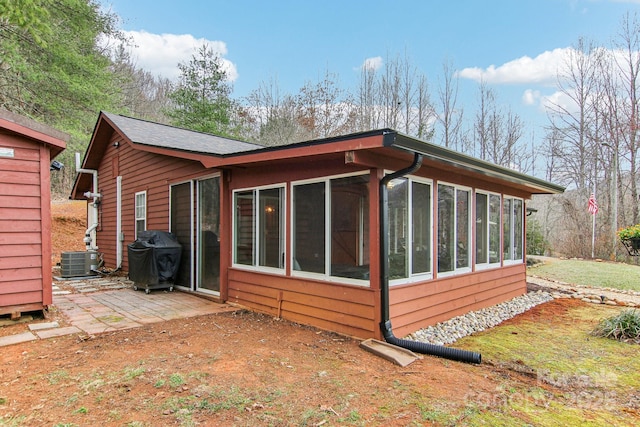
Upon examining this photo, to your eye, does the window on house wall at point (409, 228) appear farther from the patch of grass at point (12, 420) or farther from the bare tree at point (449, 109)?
the bare tree at point (449, 109)

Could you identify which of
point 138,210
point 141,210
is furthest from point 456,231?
point 138,210

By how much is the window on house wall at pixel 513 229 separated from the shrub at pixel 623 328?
2115mm

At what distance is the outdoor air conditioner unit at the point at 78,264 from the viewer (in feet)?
27.3

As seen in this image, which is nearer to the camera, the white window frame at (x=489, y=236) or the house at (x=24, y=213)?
the house at (x=24, y=213)

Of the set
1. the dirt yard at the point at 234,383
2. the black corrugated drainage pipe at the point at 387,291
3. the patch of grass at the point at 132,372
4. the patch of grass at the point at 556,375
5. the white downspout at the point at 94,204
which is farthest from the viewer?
the white downspout at the point at 94,204

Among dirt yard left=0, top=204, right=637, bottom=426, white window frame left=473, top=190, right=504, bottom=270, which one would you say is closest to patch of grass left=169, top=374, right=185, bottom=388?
dirt yard left=0, top=204, right=637, bottom=426

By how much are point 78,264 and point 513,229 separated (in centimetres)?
942

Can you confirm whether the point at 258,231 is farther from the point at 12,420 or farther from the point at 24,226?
the point at 12,420

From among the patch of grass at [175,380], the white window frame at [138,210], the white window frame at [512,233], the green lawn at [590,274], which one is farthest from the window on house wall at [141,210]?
the green lawn at [590,274]

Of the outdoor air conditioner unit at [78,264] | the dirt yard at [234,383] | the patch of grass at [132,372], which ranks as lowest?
the dirt yard at [234,383]

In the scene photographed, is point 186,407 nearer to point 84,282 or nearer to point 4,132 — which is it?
point 4,132

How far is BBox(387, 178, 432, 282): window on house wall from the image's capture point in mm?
4160

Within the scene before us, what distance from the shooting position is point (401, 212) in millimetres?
4277

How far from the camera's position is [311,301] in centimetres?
445
